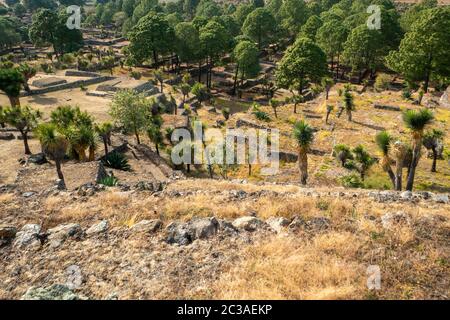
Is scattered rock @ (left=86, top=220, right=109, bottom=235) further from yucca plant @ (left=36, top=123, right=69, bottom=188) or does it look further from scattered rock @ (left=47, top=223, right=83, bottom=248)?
yucca plant @ (left=36, top=123, right=69, bottom=188)

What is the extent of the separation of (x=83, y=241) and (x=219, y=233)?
422 centimetres

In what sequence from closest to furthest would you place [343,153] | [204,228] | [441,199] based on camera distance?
[204,228]
[441,199]
[343,153]

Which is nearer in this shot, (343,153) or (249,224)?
(249,224)

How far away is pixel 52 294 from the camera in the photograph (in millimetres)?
8914

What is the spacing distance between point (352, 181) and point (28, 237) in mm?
21897

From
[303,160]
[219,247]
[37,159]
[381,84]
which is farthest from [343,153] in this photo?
[381,84]

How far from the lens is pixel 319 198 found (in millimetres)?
14227

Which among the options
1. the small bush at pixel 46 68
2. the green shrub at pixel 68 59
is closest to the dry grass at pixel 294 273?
the small bush at pixel 46 68

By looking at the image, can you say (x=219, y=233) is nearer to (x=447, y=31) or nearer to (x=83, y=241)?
(x=83, y=241)

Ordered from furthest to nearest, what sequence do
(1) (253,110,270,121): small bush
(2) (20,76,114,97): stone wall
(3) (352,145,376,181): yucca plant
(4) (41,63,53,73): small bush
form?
(4) (41,63,53,73): small bush, (2) (20,76,114,97): stone wall, (1) (253,110,270,121): small bush, (3) (352,145,376,181): yucca plant

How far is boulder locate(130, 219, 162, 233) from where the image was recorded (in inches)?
456

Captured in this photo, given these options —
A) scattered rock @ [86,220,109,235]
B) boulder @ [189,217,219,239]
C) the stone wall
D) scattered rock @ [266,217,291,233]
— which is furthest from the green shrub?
scattered rock @ [266,217,291,233]

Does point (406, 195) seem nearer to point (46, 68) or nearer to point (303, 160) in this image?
point (303, 160)

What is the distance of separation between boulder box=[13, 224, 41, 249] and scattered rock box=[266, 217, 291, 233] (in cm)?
732
